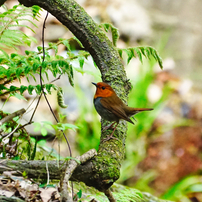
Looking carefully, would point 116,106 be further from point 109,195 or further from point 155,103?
point 155,103

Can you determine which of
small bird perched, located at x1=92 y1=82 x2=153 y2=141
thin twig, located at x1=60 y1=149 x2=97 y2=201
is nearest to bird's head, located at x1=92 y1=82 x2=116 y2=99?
small bird perched, located at x1=92 y1=82 x2=153 y2=141

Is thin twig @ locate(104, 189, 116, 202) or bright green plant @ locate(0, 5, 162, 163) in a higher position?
bright green plant @ locate(0, 5, 162, 163)

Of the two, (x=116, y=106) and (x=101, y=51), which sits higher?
(x=101, y=51)

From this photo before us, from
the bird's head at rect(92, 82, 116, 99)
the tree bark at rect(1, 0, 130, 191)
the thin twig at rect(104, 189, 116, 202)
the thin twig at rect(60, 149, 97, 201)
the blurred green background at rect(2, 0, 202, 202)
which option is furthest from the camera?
the blurred green background at rect(2, 0, 202, 202)

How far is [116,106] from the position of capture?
2111 mm

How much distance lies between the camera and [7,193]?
4.31 ft

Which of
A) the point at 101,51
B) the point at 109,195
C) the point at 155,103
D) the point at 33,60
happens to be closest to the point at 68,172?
the point at 109,195

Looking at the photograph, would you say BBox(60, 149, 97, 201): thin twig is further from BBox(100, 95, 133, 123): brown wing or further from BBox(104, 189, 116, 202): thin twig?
BBox(100, 95, 133, 123): brown wing

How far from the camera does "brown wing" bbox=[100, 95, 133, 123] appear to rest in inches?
78.8

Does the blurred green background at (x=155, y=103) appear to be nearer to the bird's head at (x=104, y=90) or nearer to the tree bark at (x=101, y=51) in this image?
the bird's head at (x=104, y=90)

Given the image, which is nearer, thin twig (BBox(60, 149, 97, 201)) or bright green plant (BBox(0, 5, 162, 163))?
thin twig (BBox(60, 149, 97, 201))

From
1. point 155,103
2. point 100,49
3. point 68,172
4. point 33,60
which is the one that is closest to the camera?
point 68,172

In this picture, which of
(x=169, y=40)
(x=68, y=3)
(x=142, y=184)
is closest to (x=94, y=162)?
(x=68, y=3)

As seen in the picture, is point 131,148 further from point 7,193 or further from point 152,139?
point 7,193
